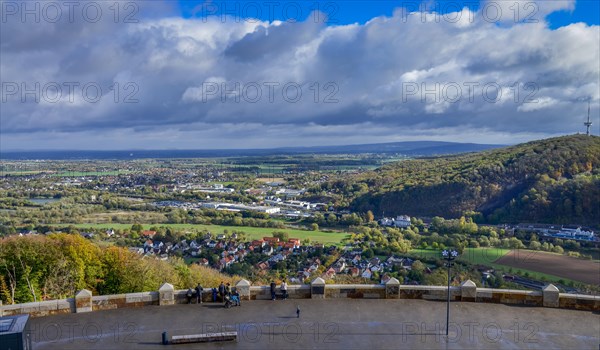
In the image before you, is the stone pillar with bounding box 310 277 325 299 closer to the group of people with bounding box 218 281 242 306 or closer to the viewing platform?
the viewing platform

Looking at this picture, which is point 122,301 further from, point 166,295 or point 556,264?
point 556,264

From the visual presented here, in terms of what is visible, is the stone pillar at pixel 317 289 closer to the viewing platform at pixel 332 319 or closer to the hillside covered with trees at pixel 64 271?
the viewing platform at pixel 332 319

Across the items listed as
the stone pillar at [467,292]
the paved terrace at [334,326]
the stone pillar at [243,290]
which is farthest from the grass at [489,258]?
the stone pillar at [243,290]

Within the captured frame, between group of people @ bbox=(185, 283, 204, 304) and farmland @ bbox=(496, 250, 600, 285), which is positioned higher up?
group of people @ bbox=(185, 283, 204, 304)

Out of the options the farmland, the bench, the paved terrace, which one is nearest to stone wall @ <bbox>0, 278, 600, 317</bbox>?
the paved terrace

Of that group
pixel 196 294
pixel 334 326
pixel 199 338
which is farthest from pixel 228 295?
pixel 334 326

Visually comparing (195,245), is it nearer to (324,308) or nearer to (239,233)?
(239,233)
